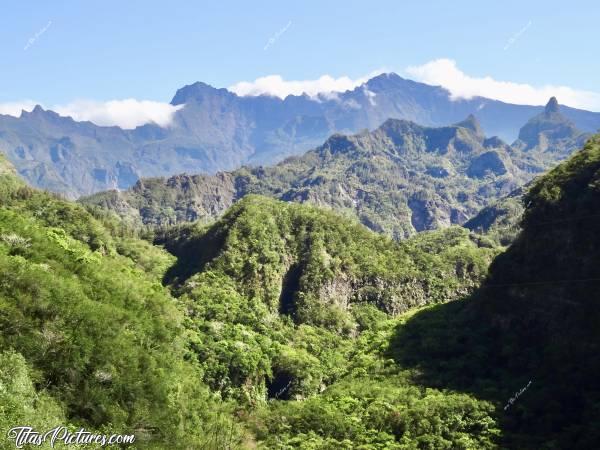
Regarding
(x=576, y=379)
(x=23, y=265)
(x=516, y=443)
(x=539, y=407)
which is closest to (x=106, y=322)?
(x=23, y=265)

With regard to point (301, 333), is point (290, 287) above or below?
above

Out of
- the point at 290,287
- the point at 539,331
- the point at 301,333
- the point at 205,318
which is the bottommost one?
the point at 301,333

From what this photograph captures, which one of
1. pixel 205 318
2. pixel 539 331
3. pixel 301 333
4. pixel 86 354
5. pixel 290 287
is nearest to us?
pixel 86 354

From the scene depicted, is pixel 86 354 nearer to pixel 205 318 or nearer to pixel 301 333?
pixel 205 318

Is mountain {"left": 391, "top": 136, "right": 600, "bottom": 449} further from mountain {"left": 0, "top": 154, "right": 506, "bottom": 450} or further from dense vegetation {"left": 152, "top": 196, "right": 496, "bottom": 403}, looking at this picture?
dense vegetation {"left": 152, "top": 196, "right": 496, "bottom": 403}

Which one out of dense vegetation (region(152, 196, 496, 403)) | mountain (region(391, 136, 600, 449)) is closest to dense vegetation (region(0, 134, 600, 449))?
mountain (region(391, 136, 600, 449))

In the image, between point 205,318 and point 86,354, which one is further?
point 205,318

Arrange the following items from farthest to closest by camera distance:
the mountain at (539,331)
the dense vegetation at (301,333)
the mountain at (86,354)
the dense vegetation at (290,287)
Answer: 1. the dense vegetation at (290,287)
2. the mountain at (539,331)
3. the dense vegetation at (301,333)
4. the mountain at (86,354)

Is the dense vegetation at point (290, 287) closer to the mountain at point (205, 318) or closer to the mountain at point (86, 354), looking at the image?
the mountain at point (205, 318)

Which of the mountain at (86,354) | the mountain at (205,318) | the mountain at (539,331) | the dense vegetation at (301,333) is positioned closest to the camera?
the mountain at (86,354)

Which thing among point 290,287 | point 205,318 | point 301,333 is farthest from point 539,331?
point 290,287

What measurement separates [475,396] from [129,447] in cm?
5768

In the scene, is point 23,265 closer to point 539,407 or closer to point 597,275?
point 539,407

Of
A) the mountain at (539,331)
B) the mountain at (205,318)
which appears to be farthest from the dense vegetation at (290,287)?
the mountain at (539,331)
